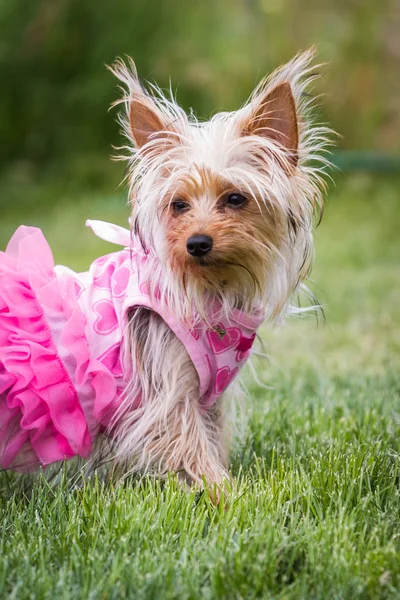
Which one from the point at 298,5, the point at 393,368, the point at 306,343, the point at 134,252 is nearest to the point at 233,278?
the point at 134,252

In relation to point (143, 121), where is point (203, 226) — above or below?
below

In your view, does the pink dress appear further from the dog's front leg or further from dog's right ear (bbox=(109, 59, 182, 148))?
dog's right ear (bbox=(109, 59, 182, 148))

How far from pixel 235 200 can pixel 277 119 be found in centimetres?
32

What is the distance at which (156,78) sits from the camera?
13.1 m

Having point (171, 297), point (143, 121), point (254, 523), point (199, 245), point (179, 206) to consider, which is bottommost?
point (254, 523)

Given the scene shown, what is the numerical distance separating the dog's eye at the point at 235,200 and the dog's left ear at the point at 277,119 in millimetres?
208

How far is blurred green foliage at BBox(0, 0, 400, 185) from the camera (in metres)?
12.2

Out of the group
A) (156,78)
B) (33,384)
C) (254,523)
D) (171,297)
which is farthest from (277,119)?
(156,78)

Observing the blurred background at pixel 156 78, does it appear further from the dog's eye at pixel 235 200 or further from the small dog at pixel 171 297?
the dog's eye at pixel 235 200

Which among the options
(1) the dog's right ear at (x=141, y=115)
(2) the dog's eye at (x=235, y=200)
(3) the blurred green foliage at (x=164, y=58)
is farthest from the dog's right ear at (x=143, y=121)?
(3) the blurred green foliage at (x=164, y=58)

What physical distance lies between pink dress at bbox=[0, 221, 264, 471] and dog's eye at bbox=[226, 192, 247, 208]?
13.3 inches

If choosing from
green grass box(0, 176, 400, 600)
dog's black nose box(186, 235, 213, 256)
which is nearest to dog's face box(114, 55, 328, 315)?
dog's black nose box(186, 235, 213, 256)

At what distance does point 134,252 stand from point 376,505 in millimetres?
1221

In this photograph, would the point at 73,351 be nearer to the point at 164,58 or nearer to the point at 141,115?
the point at 141,115
